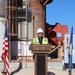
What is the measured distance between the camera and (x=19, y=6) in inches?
1144

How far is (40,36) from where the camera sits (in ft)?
31.1

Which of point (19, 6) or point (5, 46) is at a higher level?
point (19, 6)

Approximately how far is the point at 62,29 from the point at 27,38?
33.1ft

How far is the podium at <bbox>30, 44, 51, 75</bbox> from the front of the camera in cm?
913

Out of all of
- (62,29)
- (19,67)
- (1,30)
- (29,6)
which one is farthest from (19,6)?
(19,67)

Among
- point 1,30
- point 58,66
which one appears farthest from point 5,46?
point 1,30

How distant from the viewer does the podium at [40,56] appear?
913cm

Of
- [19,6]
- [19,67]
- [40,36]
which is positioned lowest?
[19,67]

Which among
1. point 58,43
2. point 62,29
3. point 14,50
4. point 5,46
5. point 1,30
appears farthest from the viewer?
point 62,29

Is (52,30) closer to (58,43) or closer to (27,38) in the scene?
(58,43)

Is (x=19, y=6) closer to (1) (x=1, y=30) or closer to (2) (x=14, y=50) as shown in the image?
(2) (x=14, y=50)

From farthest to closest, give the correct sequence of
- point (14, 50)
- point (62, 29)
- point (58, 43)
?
point (62, 29) < point (58, 43) < point (14, 50)

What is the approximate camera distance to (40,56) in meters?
9.27

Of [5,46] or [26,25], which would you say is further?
[26,25]
